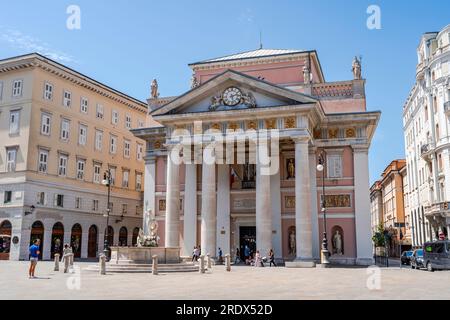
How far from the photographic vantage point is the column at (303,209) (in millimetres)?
30969

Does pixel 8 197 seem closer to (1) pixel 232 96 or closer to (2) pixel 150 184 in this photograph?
(2) pixel 150 184

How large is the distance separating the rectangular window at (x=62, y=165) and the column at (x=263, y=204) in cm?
2080

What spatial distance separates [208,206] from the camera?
111 feet

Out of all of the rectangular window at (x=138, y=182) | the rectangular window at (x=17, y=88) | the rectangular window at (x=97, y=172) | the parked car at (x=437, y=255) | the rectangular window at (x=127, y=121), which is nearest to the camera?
the parked car at (x=437, y=255)

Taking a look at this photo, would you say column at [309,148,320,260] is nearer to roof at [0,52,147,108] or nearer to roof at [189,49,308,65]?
roof at [189,49,308,65]

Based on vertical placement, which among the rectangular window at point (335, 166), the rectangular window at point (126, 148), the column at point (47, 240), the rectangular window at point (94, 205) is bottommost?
the column at point (47, 240)

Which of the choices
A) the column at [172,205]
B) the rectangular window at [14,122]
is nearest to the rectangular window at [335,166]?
the column at [172,205]

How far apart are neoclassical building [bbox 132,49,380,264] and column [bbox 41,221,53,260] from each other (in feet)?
33.3

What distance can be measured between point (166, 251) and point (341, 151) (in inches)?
639

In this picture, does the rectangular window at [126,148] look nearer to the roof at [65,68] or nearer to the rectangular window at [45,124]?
the roof at [65,68]

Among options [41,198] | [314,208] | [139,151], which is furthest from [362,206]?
[139,151]

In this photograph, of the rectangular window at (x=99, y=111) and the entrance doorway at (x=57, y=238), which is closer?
the entrance doorway at (x=57, y=238)

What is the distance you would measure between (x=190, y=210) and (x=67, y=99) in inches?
707
